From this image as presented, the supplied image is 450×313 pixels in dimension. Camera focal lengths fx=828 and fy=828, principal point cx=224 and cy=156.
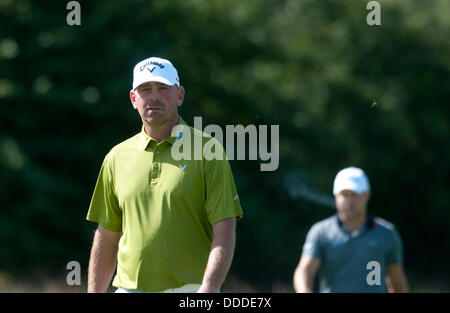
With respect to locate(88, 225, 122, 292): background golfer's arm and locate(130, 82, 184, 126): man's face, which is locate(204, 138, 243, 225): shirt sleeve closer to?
locate(130, 82, 184, 126): man's face

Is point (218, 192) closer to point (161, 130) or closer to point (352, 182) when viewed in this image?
point (161, 130)

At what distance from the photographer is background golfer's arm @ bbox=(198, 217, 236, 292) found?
4.15 metres

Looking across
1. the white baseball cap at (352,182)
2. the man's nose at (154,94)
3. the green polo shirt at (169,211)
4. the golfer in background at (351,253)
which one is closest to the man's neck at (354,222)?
the golfer in background at (351,253)

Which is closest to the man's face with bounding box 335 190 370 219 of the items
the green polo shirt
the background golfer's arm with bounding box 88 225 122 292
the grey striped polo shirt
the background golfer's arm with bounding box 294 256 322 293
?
the grey striped polo shirt

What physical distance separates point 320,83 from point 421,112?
2518mm

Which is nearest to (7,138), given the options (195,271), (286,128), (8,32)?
(8,32)

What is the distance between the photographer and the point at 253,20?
1927 centimetres

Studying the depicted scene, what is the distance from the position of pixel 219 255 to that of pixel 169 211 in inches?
14.3

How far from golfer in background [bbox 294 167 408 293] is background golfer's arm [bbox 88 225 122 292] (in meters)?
1.92

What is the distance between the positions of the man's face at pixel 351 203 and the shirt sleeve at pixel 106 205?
2401 millimetres

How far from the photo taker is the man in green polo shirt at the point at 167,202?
Result: 4324 mm

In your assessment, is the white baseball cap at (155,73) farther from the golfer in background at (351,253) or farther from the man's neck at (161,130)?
the golfer in background at (351,253)

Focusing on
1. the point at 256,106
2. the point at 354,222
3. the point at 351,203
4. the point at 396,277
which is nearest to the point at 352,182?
the point at 351,203

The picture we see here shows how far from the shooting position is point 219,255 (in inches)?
165
